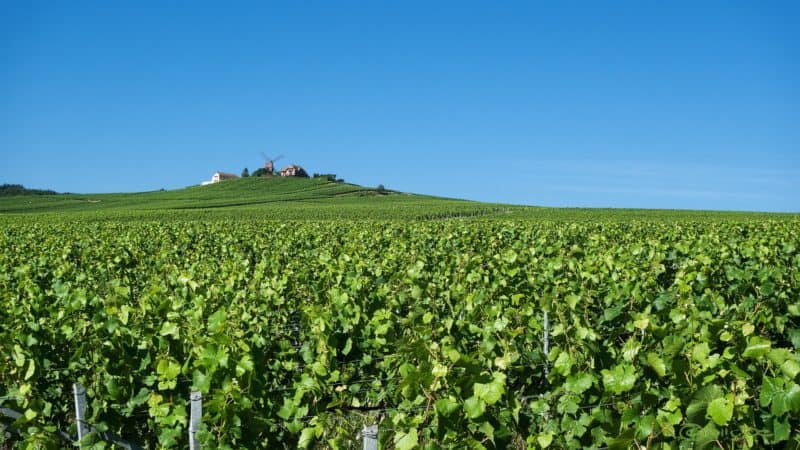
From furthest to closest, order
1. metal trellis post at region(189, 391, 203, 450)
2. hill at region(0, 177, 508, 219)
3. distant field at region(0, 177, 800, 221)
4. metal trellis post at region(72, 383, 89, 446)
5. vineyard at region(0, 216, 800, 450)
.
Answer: hill at region(0, 177, 508, 219) < distant field at region(0, 177, 800, 221) < metal trellis post at region(72, 383, 89, 446) < metal trellis post at region(189, 391, 203, 450) < vineyard at region(0, 216, 800, 450)

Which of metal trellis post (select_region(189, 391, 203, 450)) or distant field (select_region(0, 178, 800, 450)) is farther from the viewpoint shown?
metal trellis post (select_region(189, 391, 203, 450))

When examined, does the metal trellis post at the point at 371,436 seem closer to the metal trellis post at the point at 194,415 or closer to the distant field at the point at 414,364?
the distant field at the point at 414,364

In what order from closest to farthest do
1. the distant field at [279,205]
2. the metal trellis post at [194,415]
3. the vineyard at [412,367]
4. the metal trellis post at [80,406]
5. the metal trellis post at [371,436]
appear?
the metal trellis post at [371,436]
the vineyard at [412,367]
the metal trellis post at [194,415]
the metal trellis post at [80,406]
the distant field at [279,205]

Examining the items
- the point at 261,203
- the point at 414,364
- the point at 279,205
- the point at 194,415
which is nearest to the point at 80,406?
the point at 194,415

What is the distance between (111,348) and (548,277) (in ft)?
17.9

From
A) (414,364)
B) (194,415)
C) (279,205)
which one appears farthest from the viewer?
(279,205)

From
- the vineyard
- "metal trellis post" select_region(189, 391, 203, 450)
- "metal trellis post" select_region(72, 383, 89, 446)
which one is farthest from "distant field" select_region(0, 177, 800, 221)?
"metal trellis post" select_region(189, 391, 203, 450)

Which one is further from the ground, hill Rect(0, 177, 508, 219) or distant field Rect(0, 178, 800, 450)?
hill Rect(0, 177, 508, 219)

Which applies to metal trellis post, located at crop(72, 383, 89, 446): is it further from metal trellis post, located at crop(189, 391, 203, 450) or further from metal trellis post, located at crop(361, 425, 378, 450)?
metal trellis post, located at crop(361, 425, 378, 450)

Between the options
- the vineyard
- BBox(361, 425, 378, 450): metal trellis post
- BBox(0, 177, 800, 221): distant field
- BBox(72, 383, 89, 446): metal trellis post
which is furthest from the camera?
BBox(0, 177, 800, 221): distant field

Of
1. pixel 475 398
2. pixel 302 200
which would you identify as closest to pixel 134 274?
pixel 475 398

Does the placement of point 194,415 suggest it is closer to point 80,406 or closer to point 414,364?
point 80,406

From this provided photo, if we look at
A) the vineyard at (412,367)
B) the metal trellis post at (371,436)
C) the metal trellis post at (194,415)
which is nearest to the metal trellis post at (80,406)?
the vineyard at (412,367)

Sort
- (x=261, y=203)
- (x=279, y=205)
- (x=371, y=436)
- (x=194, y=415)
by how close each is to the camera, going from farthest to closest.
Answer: (x=261, y=203) < (x=279, y=205) < (x=194, y=415) < (x=371, y=436)
